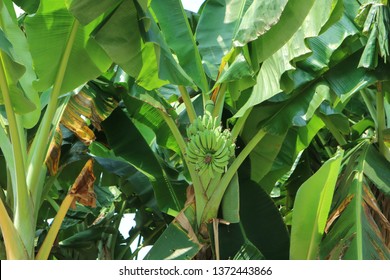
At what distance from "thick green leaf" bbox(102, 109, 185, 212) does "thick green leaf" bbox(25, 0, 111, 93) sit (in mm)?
717

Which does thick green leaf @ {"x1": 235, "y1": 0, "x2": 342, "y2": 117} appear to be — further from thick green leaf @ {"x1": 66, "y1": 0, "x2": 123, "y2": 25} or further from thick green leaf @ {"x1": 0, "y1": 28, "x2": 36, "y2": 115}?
thick green leaf @ {"x1": 0, "y1": 28, "x2": 36, "y2": 115}

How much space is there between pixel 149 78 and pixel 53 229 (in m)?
0.97

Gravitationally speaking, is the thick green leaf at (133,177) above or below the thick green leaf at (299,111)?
below

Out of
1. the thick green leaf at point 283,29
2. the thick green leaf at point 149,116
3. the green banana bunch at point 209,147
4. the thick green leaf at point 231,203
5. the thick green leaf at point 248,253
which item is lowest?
the thick green leaf at point 248,253

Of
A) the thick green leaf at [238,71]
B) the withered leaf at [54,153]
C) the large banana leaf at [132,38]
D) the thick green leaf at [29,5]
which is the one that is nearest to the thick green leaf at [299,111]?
the thick green leaf at [238,71]

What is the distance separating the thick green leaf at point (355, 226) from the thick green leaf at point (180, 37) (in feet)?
3.23

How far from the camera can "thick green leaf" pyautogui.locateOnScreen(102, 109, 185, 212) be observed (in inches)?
176

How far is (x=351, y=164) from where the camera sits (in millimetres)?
4250

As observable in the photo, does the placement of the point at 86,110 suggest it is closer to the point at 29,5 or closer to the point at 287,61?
the point at 29,5

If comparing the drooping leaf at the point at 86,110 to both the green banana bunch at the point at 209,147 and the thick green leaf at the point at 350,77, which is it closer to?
the green banana bunch at the point at 209,147

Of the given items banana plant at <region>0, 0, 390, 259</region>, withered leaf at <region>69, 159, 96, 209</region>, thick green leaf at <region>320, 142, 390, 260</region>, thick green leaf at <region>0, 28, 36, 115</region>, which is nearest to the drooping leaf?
banana plant at <region>0, 0, 390, 259</region>

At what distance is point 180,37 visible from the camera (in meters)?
Answer: 4.11

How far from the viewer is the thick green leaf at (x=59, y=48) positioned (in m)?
3.69

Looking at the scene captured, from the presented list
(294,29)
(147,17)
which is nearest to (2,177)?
(147,17)
